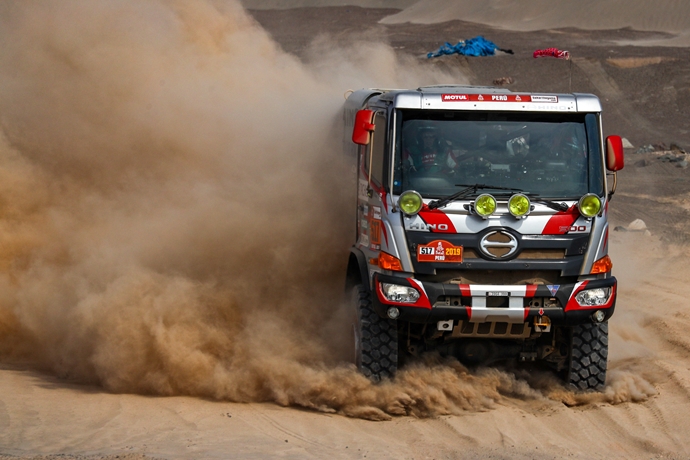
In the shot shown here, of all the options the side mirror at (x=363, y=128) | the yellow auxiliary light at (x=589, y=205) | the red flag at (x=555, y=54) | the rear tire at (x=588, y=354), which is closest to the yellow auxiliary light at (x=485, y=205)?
the yellow auxiliary light at (x=589, y=205)

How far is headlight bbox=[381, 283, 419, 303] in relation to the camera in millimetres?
7180

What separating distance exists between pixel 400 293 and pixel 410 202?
0.74 m

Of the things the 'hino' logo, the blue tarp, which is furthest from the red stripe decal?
the blue tarp

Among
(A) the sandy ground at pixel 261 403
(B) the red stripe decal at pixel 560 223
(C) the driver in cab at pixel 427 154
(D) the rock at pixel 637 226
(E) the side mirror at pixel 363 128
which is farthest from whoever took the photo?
(D) the rock at pixel 637 226

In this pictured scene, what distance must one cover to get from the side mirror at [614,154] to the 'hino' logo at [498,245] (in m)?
1.04

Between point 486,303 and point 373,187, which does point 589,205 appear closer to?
point 486,303

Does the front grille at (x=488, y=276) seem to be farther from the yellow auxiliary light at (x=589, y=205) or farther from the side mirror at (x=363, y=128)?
the side mirror at (x=363, y=128)

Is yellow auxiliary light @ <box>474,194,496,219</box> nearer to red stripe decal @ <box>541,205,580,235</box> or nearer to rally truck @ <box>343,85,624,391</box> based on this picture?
rally truck @ <box>343,85,624,391</box>

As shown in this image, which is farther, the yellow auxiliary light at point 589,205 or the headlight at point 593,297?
the headlight at point 593,297

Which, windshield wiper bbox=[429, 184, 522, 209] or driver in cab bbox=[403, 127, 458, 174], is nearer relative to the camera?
windshield wiper bbox=[429, 184, 522, 209]

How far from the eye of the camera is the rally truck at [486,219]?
716cm

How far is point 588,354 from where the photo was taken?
763cm

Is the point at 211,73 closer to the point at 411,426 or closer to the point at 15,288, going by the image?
the point at 15,288

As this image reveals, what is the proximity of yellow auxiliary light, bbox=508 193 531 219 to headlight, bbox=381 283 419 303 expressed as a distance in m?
1.01
